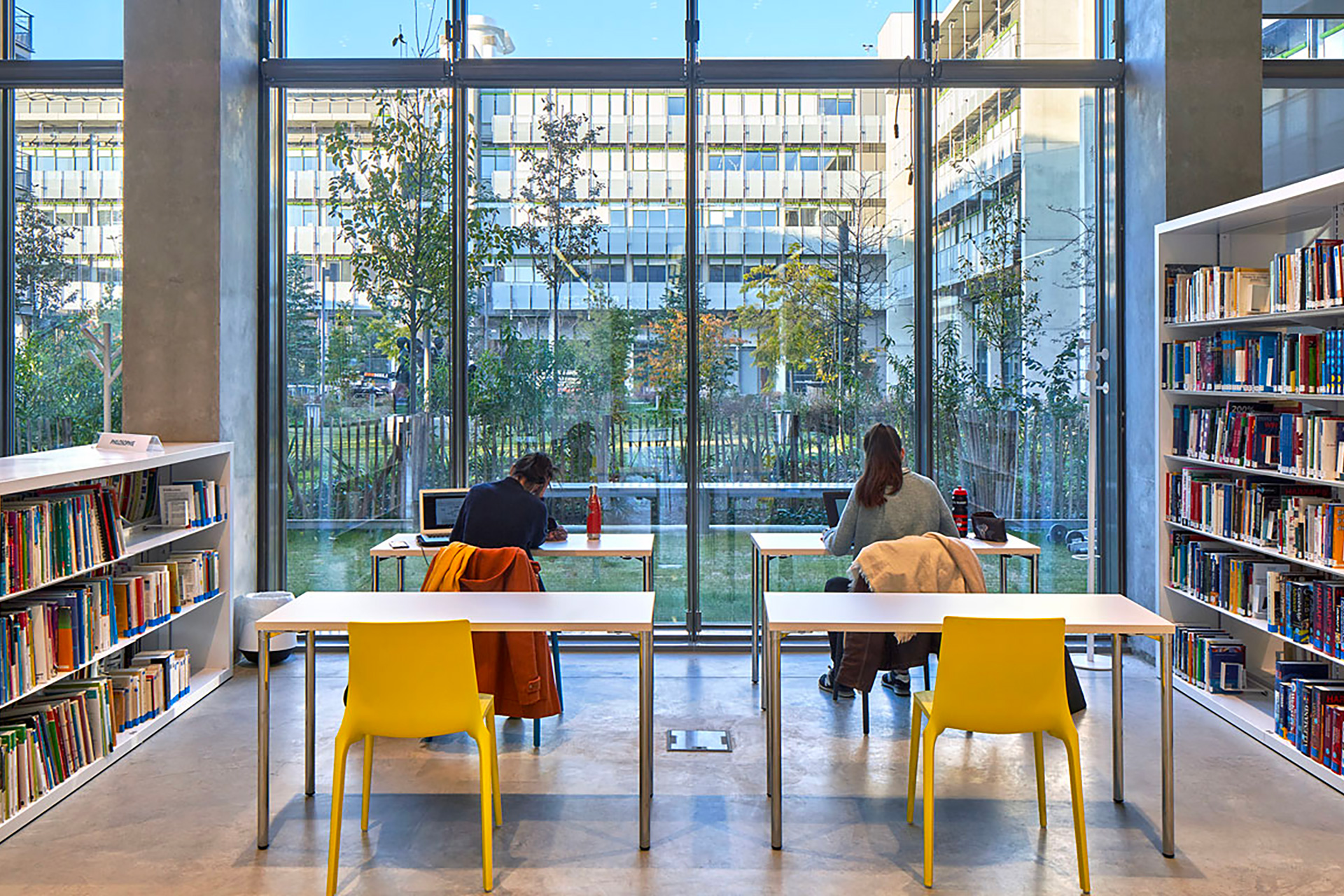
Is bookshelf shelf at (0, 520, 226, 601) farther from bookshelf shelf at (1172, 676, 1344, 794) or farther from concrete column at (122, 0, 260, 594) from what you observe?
bookshelf shelf at (1172, 676, 1344, 794)

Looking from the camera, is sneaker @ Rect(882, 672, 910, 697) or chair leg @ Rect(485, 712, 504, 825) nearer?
chair leg @ Rect(485, 712, 504, 825)

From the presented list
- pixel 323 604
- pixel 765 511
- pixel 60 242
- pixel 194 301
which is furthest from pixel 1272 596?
pixel 60 242

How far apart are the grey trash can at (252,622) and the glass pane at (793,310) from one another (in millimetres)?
2459

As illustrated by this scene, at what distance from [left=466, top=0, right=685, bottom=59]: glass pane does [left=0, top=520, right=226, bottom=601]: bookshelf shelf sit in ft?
11.1

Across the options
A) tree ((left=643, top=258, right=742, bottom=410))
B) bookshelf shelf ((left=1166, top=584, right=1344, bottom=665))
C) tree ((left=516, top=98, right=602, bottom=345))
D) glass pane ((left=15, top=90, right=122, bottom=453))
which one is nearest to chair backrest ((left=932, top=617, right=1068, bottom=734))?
bookshelf shelf ((left=1166, top=584, right=1344, bottom=665))

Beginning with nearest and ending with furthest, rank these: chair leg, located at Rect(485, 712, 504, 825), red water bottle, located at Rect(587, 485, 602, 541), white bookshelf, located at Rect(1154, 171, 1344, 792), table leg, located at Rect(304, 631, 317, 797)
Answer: chair leg, located at Rect(485, 712, 504, 825) < table leg, located at Rect(304, 631, 317, 797) < white bookshelf, located at Rect(1154, 171, 1344, 792) < red water bottle, located at Rect(587, 485, 602, 541)

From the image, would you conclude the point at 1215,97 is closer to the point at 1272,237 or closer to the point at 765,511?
the point at 1272,237

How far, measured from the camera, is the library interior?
14.9ft

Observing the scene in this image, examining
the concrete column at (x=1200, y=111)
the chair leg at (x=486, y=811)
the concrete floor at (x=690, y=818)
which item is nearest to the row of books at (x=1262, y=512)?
the concrete column at (x=1200, y=111)

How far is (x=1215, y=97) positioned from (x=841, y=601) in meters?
4.01

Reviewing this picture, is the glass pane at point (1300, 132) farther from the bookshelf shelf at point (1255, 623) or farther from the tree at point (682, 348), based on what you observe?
the tree at point (682, 348)

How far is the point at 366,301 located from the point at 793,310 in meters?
2.61

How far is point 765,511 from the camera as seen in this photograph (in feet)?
21.3

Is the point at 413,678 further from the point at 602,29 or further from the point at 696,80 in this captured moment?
the point at 602,29
